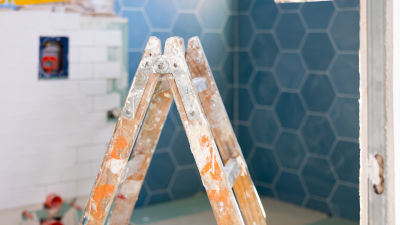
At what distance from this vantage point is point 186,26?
3008mm

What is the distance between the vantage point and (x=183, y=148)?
121 inches

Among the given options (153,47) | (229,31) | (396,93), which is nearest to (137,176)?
(153,47)

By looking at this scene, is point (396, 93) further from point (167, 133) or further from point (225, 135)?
point (167, 133)

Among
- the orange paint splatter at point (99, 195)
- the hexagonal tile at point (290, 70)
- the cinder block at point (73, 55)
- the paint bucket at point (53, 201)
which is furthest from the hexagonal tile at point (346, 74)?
the paint bucket at point (53, 201)

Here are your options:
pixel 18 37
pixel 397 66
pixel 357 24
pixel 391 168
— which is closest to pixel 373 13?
pixel 397 66

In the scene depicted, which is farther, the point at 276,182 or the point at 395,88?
the point at 276,182

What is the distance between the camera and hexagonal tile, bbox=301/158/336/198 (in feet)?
9.12

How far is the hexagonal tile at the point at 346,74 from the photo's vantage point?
8.47ft

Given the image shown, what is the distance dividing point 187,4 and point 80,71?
0.96 metres

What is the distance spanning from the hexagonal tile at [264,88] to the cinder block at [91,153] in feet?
3.93

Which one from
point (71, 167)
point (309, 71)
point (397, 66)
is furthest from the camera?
point (309, 71)

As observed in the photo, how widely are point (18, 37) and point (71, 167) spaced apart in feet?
2.57

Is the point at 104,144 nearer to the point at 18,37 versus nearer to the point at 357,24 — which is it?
the point at 18,37

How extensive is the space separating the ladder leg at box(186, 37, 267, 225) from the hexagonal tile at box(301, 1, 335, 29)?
1.27 m
